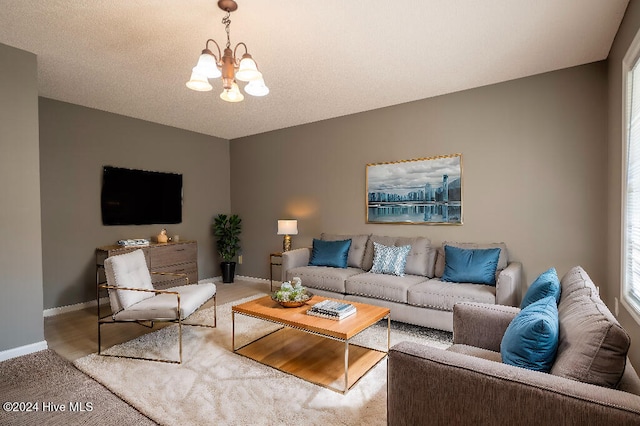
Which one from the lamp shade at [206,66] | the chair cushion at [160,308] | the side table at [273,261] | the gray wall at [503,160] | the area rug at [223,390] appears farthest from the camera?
the side table at [273,261]

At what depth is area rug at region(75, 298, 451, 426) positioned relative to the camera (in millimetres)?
2080

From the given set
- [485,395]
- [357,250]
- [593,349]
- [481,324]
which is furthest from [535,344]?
[357,250]

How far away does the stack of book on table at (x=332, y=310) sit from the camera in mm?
2709

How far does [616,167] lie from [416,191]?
200 cm

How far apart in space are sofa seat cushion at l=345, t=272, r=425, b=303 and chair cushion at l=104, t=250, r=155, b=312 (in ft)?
7.15

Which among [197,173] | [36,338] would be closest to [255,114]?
[197,173]

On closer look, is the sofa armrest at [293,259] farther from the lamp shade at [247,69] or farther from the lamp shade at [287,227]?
the lamp shade at [247,69]

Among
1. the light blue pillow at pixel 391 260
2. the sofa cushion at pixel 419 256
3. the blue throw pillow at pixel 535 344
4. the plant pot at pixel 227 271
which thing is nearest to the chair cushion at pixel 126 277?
the plant pot at pixel 227 271

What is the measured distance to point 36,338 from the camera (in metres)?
3.09

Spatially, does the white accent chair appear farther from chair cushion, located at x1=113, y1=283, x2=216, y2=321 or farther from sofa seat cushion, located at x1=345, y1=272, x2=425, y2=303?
sofa seat cushion, located at x1=345, y1=272, x2=425, y2=303

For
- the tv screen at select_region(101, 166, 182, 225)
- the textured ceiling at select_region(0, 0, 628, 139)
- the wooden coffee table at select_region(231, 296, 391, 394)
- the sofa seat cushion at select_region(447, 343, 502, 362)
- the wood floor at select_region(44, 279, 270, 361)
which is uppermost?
the textured ceiling at select_region(0, 0, 628, 139)

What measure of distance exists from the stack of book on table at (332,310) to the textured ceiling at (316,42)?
7.31 ft

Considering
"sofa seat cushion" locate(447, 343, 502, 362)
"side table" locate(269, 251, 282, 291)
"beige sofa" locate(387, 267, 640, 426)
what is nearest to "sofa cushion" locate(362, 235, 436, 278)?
"sofa seat cushion" locate(447, 343, 502, 362)

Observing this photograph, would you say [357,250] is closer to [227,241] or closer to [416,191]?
[416,191]
